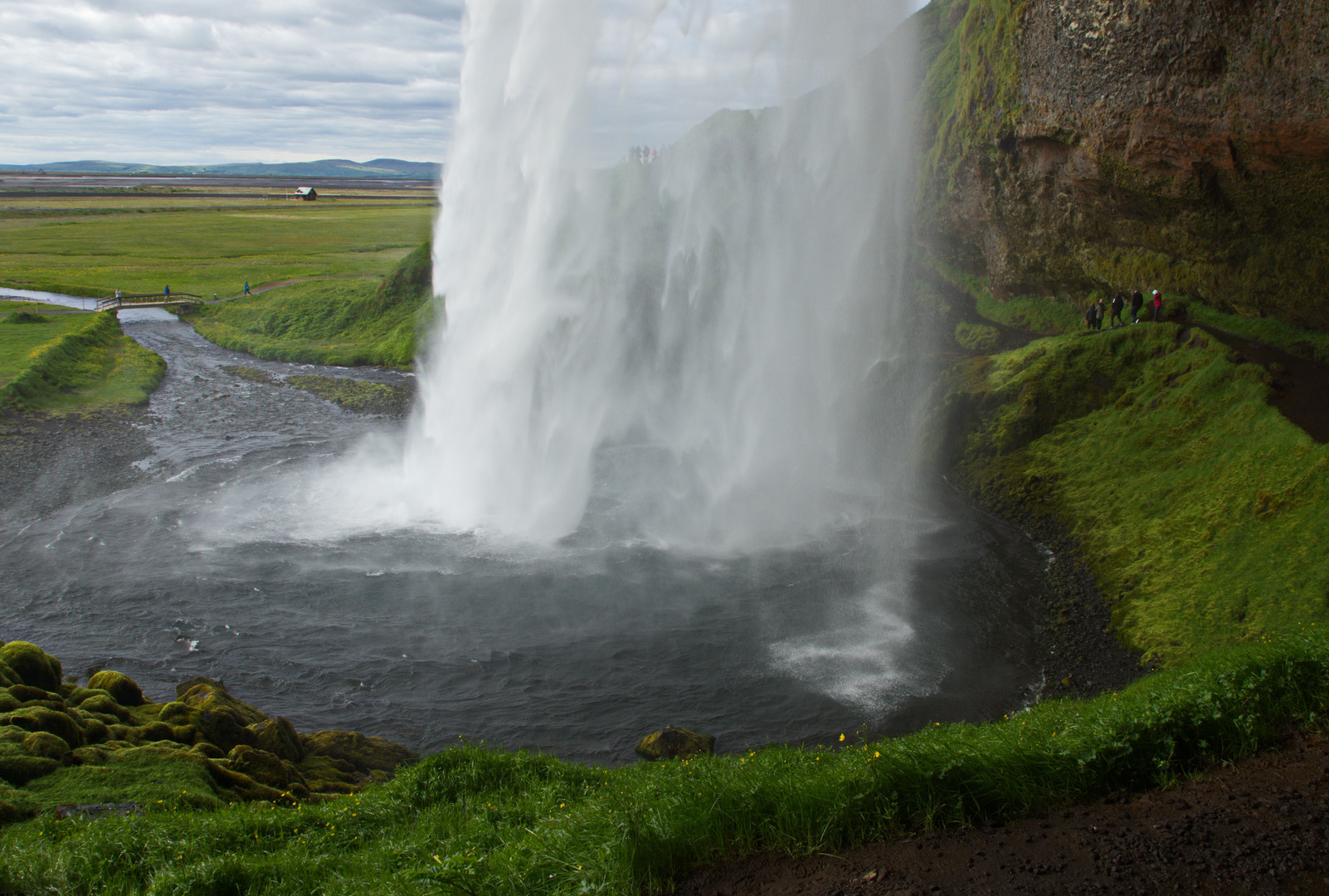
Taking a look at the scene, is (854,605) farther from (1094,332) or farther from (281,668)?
(1094,332)

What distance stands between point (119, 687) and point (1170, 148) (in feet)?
97.8

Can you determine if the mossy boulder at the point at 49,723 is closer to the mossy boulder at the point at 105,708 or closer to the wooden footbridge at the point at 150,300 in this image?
the mossy boulder at the point at 105,708

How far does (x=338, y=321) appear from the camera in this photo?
56562mm

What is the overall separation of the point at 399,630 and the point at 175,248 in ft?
298

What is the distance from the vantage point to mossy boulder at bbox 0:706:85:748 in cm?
1148

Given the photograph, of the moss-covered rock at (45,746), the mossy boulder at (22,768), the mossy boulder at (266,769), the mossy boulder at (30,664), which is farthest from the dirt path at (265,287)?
the mossy boulder at (22,768)

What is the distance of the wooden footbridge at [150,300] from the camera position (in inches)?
2418

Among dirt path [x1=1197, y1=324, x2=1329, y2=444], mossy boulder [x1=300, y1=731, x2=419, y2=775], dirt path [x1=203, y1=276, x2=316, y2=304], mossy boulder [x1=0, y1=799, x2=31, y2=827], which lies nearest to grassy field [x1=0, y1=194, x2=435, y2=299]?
dirt path [x1=203, y1=276, x2=316, y2=304]

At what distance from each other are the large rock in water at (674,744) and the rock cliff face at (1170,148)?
20.8m

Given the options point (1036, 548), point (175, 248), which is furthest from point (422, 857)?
point (175, 248)

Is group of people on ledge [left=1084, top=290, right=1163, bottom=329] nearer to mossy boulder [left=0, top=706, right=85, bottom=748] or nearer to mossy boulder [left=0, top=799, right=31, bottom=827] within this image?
mossy boulder [left=0, top=706, right=85, bottom=748]

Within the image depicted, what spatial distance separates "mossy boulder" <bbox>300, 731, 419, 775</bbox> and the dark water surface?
33.3 inches

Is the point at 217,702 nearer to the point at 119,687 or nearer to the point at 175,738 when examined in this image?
the point at 175,738

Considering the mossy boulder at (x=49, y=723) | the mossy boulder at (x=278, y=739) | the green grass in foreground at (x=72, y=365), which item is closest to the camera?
the mossy boulder at (x=49, y=723)
